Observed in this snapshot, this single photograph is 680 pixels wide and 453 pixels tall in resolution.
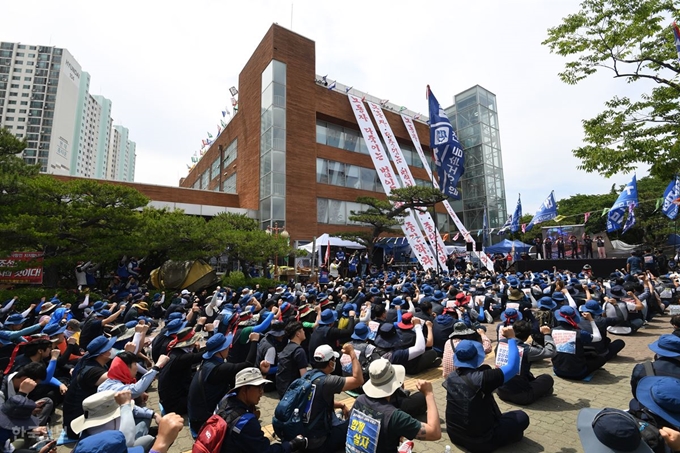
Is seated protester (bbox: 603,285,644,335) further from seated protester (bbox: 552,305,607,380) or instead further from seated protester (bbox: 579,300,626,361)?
seated protester (bbox: 552,305,607,380)

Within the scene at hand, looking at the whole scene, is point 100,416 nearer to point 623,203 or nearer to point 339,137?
point 623,203

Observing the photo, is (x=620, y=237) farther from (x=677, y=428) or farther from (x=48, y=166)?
(x=48, y=166)

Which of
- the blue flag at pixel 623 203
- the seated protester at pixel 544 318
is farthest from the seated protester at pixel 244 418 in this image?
the blue flag at pixel 623 203

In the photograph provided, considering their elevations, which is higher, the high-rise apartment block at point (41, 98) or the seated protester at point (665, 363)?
the high-rise apartment block at point (41, 98)

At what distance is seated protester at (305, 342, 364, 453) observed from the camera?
320 cm

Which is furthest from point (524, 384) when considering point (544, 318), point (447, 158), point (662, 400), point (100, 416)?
point (447, 158)

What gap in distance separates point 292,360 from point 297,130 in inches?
1046

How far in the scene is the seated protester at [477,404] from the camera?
11.0ft

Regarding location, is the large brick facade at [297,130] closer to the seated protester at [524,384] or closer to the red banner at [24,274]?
the red banner at [24,274]

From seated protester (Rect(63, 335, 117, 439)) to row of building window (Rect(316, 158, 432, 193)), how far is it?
26.8 meters

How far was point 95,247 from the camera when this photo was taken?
13875 millimetres

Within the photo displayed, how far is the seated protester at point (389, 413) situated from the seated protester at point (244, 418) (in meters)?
0.71

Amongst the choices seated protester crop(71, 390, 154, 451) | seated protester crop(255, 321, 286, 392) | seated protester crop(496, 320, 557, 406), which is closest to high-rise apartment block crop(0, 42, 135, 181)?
seated protester crop(255, 321, 286, 392)

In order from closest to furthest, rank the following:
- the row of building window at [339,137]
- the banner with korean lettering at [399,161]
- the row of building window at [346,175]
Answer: the banner with korean lettering at [399,161] < the row of building window at [346,175] < the row of building window at [339,137]
